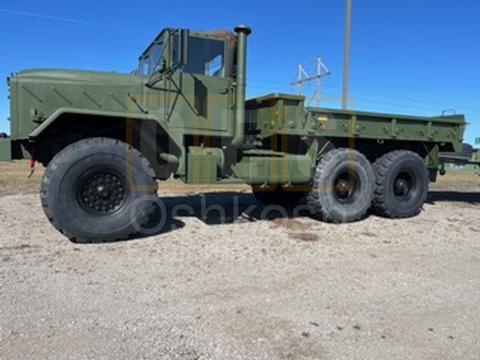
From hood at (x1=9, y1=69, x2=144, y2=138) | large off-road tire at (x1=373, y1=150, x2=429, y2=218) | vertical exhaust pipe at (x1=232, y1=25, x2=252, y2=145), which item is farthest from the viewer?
large off-road tire at (x1=373, y1=150, x2=429, y2=218)

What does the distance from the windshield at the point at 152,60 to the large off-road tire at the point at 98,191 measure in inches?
59.0

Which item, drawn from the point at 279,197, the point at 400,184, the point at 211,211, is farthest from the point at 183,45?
the point at 400,184

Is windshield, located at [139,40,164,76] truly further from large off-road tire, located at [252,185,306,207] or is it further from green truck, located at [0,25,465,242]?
large off-road tire, located at [252,185,306,207]

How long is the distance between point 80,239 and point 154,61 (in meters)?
2.99

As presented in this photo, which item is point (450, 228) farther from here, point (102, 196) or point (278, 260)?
point (102, 196)

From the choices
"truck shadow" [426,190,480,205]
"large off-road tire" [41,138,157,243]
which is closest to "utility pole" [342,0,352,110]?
"truck shadow" [426,190,480,205]

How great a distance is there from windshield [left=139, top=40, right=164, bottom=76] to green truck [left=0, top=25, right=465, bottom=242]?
0.02m

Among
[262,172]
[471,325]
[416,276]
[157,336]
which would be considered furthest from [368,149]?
[157,336]

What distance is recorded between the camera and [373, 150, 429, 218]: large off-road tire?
26.2 feet

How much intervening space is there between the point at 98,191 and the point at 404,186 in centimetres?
595

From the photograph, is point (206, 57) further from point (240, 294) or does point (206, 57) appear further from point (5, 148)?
point (240, 294)

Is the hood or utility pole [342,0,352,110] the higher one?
utility pole [342,0,352,110]

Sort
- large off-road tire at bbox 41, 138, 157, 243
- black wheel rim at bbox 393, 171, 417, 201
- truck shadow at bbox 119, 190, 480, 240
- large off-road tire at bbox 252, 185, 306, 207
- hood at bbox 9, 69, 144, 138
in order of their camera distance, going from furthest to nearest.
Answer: large off-road tire at bbox 252, 185, 306, 207
black wheel rim at bbox 393, 171, 417, 201
truck shadow at bbox 119, 190, 480, 240
hood at bbox 9, 69, 144, 138
large off-road tire at bbox 41, 138, 157, 243

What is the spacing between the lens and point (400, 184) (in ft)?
27.4
